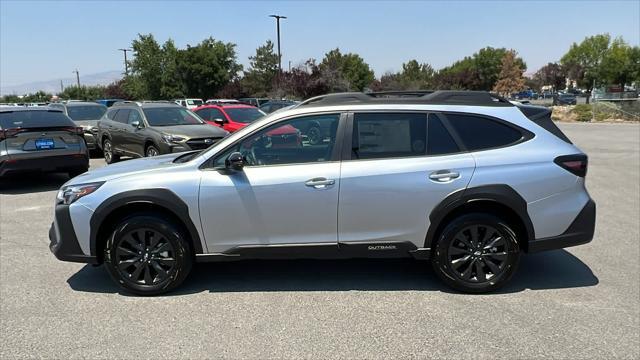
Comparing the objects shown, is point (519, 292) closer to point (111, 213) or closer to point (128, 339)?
point (128, 339)

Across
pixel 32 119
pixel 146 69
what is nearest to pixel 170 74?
pixel 146 69

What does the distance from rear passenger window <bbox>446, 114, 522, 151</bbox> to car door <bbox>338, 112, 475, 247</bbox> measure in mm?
119

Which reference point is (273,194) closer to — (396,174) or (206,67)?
(396,174)

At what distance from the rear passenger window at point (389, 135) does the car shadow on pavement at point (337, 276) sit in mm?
1259

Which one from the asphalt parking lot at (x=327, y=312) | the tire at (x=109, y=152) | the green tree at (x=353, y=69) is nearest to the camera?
the asphalt parking lot at (x=327, y=312)

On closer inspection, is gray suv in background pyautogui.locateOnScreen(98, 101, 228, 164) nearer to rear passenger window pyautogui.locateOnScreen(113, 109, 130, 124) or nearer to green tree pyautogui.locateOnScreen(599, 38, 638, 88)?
rear passenger window pyautogui.locateOnScreen(113, 109, 130, 124)

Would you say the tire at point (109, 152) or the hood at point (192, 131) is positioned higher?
the hood at point (192, 131)

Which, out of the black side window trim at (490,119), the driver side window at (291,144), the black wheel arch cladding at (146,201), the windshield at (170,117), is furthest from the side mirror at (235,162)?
the windshield at (170,117)

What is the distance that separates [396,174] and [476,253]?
1.02 metres

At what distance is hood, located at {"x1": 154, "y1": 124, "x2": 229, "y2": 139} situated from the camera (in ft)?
35.0

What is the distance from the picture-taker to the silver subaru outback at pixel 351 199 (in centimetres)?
417

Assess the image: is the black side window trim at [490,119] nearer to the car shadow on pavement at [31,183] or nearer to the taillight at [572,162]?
the taillight at [572,162]

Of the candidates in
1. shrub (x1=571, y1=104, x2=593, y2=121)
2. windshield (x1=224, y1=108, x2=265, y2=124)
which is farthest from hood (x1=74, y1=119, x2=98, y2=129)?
shrub (x1=571, y1=104, x2=593, y2=121)

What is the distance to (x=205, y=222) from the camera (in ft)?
13.9
